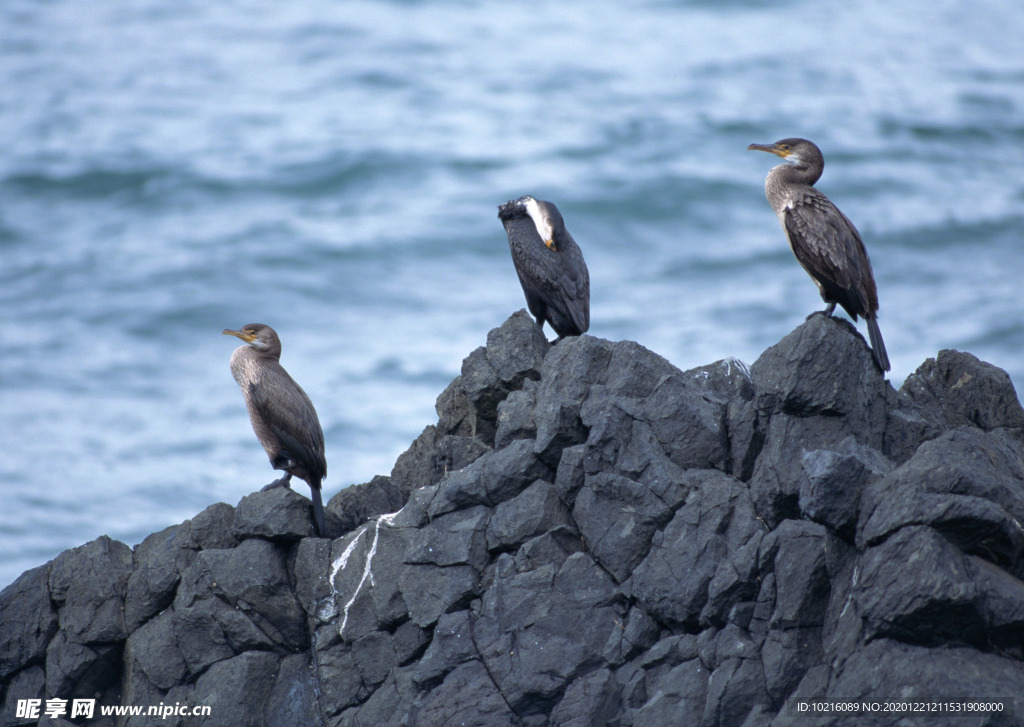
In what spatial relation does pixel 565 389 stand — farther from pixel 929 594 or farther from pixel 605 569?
pixel 929 594

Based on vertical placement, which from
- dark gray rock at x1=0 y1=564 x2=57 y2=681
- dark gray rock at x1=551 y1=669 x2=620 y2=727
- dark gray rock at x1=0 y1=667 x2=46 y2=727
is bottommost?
dark gray rock at x1=0 y1=667 x2=46 y2=727

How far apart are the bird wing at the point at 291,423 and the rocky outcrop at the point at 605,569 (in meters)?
0.46

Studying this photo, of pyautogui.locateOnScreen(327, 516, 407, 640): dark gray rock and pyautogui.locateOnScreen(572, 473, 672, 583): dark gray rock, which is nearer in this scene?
pyautogui.locateOnScreen(572, 473, 672, 583): dark gray rock

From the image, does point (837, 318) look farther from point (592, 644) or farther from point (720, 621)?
point (592, 644)

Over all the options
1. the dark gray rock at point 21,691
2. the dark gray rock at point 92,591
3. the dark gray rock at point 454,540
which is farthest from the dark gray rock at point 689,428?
the dark gray rock at point 21,691

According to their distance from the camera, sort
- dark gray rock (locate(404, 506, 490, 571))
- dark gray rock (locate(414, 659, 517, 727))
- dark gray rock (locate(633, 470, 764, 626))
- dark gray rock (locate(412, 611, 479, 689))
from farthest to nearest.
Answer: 1. dark gray rock (locate(404, 506, 490, 571))
2. dark gray rock (locate(412, 611, 479, 689))
3. dark gray rock (locate(414, 659, 517, 727))
4. dark gray rock (locate(633, 470, 764, 626))

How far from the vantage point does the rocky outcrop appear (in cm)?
689

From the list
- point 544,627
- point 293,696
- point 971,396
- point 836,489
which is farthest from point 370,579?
point 971,396

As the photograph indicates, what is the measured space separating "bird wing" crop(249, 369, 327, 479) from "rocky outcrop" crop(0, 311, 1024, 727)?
46cm

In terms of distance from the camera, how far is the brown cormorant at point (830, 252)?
873 cm

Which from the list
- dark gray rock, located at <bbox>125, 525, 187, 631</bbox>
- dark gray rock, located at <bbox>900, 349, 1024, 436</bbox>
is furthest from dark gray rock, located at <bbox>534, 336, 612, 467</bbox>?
dark gray rock, located at <bbox>125, 525, 187, 631</bbox>

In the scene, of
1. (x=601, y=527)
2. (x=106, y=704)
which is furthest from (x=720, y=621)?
(x=106, y=704)

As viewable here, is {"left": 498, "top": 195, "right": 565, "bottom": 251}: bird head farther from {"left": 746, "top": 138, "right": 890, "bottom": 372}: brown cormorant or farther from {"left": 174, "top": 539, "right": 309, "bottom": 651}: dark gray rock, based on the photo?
{"left": 174, "top": 539, "right": 309, "bottom": 651}: dark gray rock

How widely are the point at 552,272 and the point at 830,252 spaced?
3025mm
